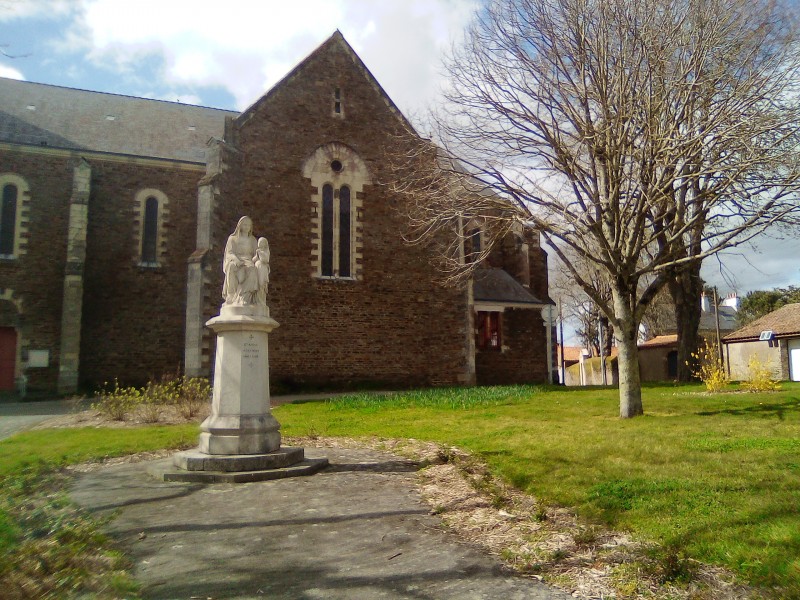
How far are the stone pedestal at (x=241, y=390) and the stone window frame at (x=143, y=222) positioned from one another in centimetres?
1540

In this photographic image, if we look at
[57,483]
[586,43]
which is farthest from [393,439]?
[586,43]

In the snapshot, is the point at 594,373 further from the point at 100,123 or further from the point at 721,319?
the point at 100,123

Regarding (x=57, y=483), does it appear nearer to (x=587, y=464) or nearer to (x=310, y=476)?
(x=310, y=476)

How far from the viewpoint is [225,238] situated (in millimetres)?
18469

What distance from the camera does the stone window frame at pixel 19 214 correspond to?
2034cm

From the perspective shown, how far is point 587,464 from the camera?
6754mm

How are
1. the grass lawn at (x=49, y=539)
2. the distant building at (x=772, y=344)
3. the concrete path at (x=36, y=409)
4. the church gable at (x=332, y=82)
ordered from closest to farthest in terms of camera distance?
the grass lawn at (x=49, y=539), the concrete path at (x=36, y=409), the church gable at (x=332, y=82), the distant building at (x=772, y=344)

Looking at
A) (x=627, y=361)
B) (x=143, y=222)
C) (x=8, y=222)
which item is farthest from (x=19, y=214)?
(x=627, y=361)

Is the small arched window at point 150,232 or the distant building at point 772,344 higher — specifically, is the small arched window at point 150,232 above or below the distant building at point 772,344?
above

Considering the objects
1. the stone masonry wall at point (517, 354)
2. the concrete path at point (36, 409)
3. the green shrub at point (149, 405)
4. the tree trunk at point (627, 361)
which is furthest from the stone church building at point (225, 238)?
the tree trunk at point (627, 361)

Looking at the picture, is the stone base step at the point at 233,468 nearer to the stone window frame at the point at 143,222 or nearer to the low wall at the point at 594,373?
the stone window frame at the point at 143,222

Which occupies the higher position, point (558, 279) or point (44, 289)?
point (558, 279)

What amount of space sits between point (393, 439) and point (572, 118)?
22.1ft

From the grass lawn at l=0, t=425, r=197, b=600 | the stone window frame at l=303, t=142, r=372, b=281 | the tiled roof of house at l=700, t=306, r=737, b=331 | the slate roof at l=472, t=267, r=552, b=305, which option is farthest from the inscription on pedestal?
the tiled roof of house at l=700, t=306, r=737, b=331
